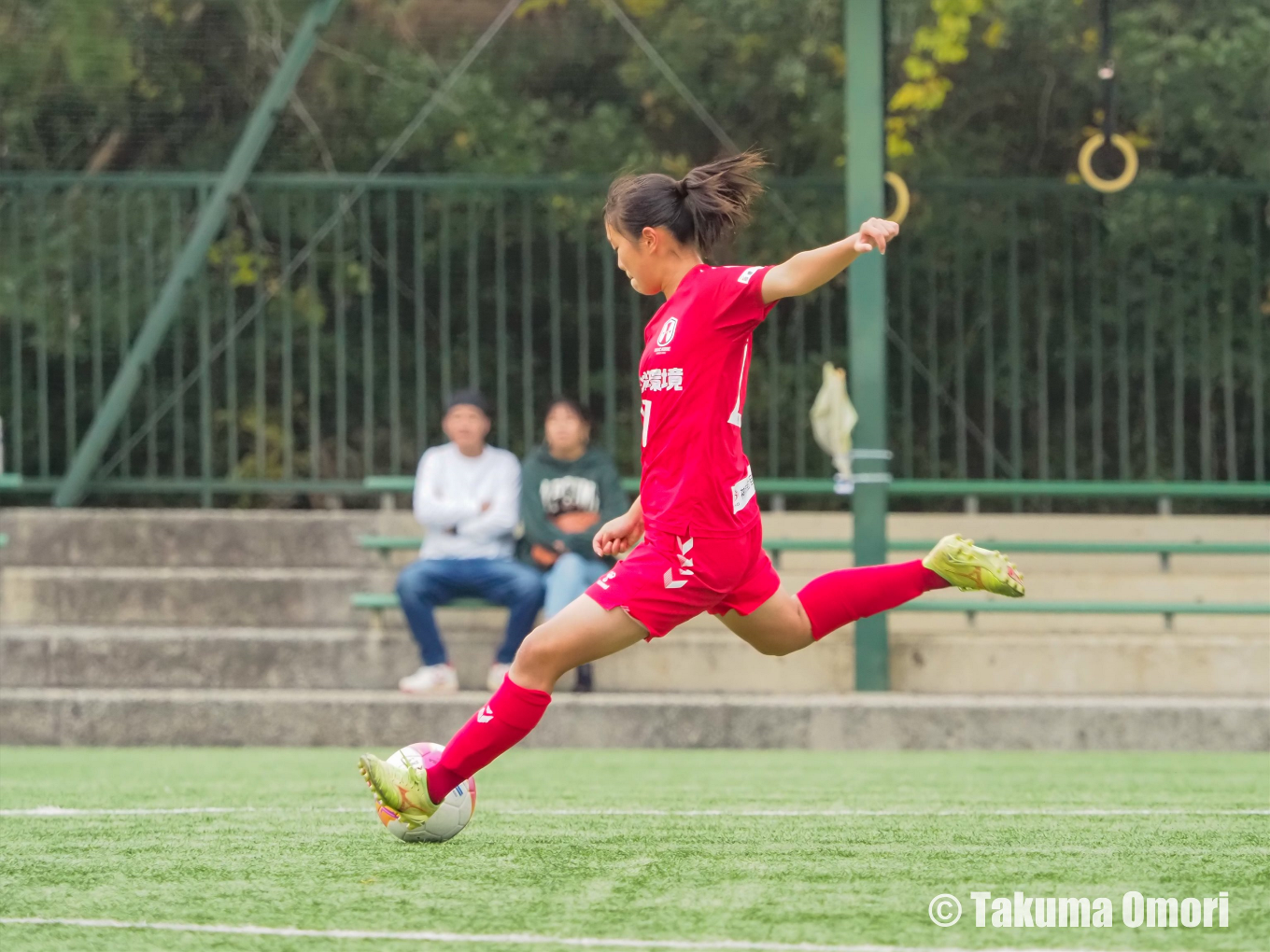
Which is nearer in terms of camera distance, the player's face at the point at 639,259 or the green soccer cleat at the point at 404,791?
the green soccer cleat at the point at 404,791

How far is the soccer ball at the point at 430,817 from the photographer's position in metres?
4.16

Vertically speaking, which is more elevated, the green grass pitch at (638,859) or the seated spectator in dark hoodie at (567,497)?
the seated spectator in dark hoodie at (567,497)

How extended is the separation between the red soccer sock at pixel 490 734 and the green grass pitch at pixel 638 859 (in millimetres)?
166

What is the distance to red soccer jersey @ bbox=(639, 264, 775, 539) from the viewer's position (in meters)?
4.09

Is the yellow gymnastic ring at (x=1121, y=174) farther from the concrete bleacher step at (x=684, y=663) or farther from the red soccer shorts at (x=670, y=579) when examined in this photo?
the red soccer shorts at (x=670, y=579)

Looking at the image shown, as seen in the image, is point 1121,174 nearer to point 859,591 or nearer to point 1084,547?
point 1084,547

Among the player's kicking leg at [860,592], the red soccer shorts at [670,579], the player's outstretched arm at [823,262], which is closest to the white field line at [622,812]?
the player's kicking leg at [860,592]

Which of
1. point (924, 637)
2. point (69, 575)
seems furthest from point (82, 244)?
point (924, 637)

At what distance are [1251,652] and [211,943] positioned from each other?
21.9ft

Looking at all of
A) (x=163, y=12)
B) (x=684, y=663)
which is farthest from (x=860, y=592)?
(x=163, y=12)

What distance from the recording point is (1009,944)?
117 inches

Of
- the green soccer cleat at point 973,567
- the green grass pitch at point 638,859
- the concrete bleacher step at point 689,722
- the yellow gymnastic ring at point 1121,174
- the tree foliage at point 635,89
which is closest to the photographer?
the green grass pitch at point 638,859

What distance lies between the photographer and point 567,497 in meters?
8.45

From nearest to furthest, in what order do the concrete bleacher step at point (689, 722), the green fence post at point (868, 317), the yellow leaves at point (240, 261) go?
the concrete bleacher step at point (689, 722), the green fence post at point (868, 317), the yellow leaves at point (240, 261)
